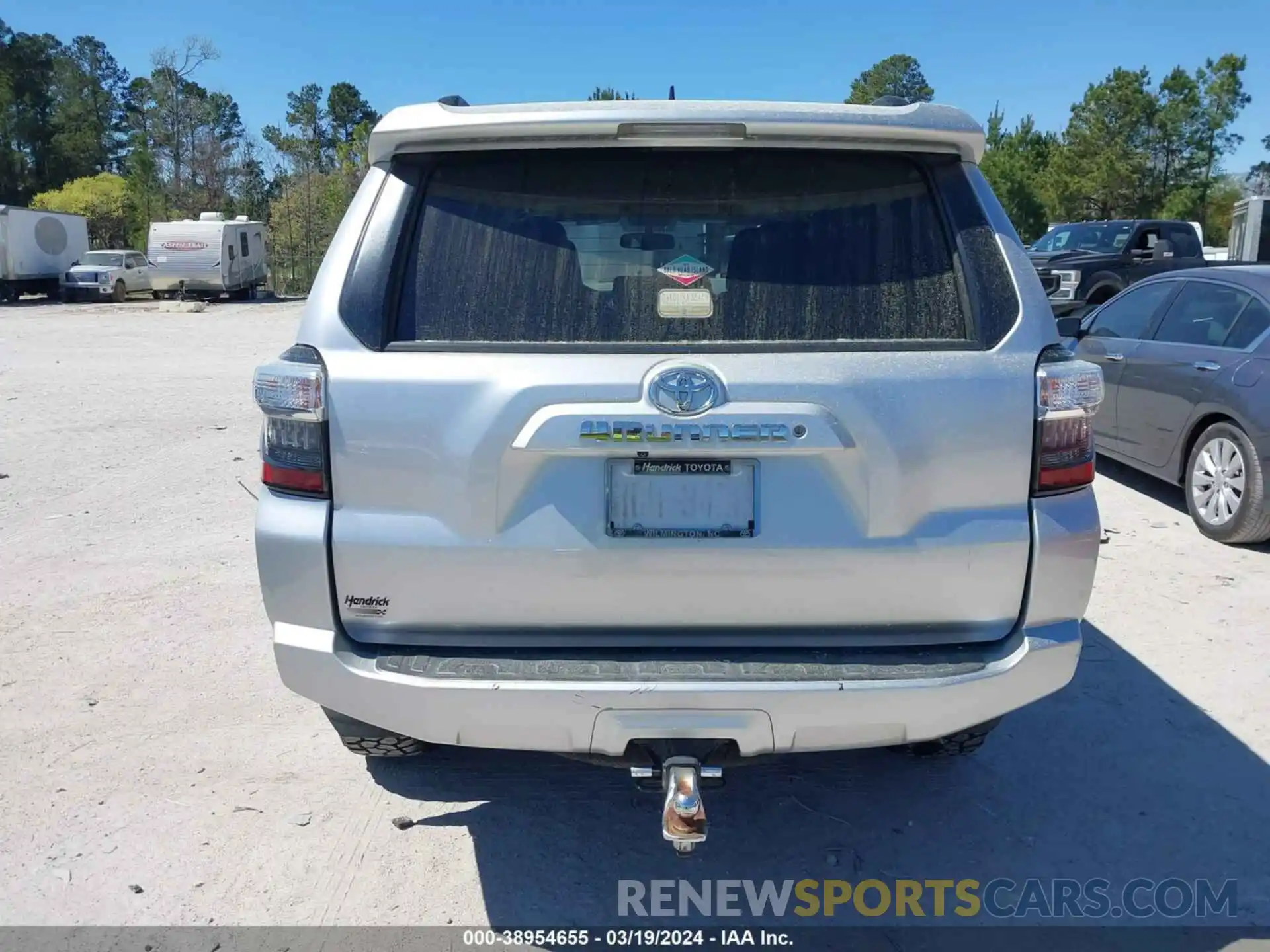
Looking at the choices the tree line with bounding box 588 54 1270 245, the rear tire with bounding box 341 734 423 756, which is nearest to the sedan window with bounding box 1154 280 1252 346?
the rear tire with bounding box 341 734 423 756

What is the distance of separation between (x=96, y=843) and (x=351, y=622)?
4.76 ft

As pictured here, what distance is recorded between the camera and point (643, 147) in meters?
2.64

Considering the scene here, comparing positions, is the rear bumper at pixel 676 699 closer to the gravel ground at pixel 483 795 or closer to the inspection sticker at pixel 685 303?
the gravel ground at pixel 483 795

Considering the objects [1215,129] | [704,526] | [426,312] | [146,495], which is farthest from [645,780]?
[1215,129]

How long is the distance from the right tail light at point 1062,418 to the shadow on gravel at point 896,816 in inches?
44.7

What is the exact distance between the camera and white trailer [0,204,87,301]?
33812 mm

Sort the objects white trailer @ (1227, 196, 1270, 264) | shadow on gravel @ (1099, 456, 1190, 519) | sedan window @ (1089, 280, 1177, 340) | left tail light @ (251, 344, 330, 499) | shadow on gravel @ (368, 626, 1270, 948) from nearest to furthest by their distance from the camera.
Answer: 1. left tail light @ (251, 344, 330, 499)
2. shadow on gravel @ (368, 626, 1270, 948)
3. shadow on gravel @ (1099, 456, 1190, 519)
4. sedan window @ (1089, 280, 1177, 340)
5. white trailer @ (1227, 196, 1270, 264)

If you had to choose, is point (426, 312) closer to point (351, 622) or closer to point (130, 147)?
point (351, 622)

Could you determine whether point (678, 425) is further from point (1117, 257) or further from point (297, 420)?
point (1117, 257)

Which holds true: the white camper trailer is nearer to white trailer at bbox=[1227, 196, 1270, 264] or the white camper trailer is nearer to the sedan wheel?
white trailer at bbox=[1227, 196, 1270, 264]

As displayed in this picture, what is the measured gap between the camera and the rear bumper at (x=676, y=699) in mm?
2412

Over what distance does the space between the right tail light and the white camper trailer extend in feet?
117

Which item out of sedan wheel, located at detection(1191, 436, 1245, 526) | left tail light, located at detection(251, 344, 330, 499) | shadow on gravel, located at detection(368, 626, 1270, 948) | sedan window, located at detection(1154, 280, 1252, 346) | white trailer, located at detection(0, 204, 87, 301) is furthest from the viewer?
white trailer, located at detection(0, 204, 87, 301)

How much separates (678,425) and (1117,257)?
1701 cm
